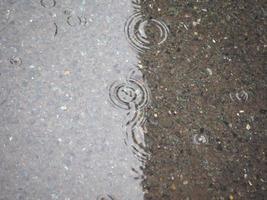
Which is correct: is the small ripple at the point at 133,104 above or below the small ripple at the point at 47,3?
below

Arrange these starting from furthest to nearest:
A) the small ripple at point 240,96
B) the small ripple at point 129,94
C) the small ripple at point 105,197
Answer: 1. the small ripple at point 240,96
2. the small ripple at point 129,94
3. the small ripple at point 105,197

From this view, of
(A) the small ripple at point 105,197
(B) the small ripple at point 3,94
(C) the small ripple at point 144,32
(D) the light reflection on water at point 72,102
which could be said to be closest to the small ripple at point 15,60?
(D) the light reflection on water at point 72,102

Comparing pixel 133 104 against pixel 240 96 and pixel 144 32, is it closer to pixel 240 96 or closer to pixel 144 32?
pixel 144 32

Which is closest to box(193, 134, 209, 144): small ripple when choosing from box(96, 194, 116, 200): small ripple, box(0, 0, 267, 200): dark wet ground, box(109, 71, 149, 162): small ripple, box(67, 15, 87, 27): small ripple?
box(0, 0, 267, 200): dark wet ground

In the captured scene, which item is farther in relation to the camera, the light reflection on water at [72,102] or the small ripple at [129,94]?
the small ripple at [129,94]

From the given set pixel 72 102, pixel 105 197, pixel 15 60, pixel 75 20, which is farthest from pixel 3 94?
pixel 105 197

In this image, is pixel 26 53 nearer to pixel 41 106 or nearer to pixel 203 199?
pixel 41 106

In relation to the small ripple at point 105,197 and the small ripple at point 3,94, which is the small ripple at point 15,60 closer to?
the small ripple at point 3,94

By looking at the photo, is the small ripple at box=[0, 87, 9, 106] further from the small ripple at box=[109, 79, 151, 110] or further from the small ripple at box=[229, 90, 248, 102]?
the small ripple at box=[229, 90, 248, 102]
